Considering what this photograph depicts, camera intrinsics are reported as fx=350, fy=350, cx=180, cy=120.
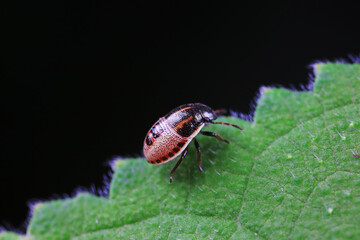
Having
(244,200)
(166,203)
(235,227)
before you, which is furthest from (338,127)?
(166,203)

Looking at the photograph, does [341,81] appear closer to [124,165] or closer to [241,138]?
[241,138]

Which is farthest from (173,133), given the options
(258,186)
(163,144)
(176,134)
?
(258,186)

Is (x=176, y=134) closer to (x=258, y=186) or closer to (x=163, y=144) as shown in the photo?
(x=163, y=144)

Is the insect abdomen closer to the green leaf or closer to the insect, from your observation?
the insect

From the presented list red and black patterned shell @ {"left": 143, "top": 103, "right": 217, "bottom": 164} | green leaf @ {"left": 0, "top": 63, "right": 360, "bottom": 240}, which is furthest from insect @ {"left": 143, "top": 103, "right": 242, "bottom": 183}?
green leaf @ {"left": 0, "top": 63, "right": 360, "bottom": 240}

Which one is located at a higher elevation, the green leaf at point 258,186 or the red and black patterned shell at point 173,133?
the red and black patterned shell at point 173,133

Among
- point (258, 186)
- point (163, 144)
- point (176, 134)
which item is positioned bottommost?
point (258, 186)

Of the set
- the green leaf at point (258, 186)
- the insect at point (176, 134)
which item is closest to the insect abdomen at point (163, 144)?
the insect at point (176, 134)

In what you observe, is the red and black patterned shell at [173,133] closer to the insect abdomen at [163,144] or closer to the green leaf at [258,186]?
the insect abdomen at [163,144]
